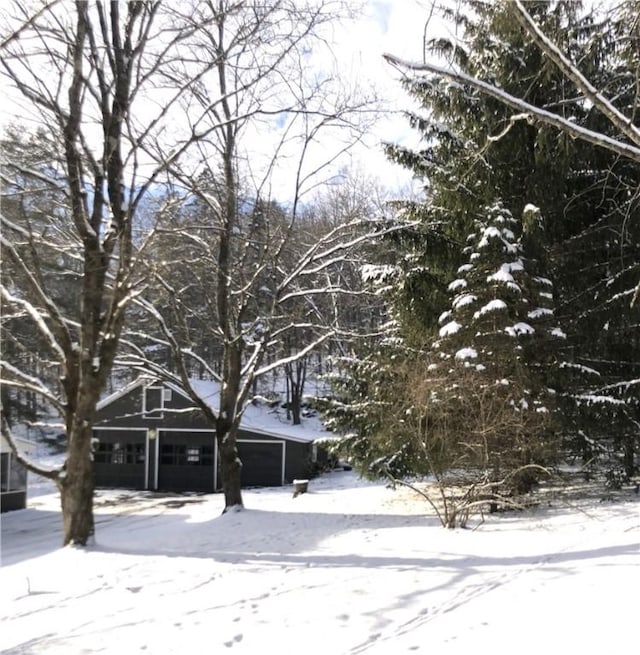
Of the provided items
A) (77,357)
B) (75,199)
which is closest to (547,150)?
(75,199)

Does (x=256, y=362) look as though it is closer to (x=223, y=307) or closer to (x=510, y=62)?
(x=223, y=307)

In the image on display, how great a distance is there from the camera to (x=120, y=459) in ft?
90.1

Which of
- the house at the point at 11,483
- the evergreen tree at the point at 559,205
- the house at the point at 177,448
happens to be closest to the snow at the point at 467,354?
the evergreen tree at the point at 559,205

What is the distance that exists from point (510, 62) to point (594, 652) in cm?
969

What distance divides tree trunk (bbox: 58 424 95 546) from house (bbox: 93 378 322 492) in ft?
57.9

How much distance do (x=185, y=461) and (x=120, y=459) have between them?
3.11 m

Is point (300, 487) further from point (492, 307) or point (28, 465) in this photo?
point (28, 465)

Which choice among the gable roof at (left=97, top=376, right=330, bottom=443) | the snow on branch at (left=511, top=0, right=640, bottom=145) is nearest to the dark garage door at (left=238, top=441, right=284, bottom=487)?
the gable roof at (left=97, top=376, right=330, bottom=443)

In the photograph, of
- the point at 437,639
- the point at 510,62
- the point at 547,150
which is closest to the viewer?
the point at 437,639

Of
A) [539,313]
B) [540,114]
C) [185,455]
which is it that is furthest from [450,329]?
[185,455]

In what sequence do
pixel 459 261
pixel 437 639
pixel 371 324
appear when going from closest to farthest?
pixel 437 639
pixel 459 261
pixel 371 324

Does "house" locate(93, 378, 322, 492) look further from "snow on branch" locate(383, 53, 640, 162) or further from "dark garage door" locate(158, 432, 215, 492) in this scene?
"snow on branch" locate(383, 53, 640, 162)

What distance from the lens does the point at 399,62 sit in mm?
4707

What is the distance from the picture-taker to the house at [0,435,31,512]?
20.8 m
